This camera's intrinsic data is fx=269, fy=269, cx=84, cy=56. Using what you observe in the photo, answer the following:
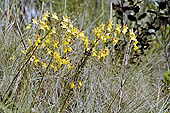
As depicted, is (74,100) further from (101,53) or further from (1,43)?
(1,43)

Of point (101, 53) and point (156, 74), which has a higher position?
point (101, 53)

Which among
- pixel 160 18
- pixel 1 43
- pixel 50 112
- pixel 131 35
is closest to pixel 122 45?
pixel 160 18

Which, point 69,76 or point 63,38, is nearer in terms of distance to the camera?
point 63,38

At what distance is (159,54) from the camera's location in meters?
2.24

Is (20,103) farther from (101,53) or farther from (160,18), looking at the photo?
(160,18)

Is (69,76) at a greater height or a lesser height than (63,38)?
lesser

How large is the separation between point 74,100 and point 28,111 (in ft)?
0.96

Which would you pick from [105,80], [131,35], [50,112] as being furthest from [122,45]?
[50,112]

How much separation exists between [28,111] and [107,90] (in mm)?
448

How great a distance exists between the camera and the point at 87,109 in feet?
3.40

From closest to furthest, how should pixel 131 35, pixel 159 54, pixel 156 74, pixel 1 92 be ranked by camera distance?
pixel 1 92 → pixel 131 35 → pixel 156 74 → pixel 159 54

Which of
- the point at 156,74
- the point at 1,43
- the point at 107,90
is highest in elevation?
the point at 1,43

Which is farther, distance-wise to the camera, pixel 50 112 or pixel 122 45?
pixel 122 45

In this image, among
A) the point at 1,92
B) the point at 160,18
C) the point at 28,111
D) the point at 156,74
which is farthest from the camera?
the point at 156,74
